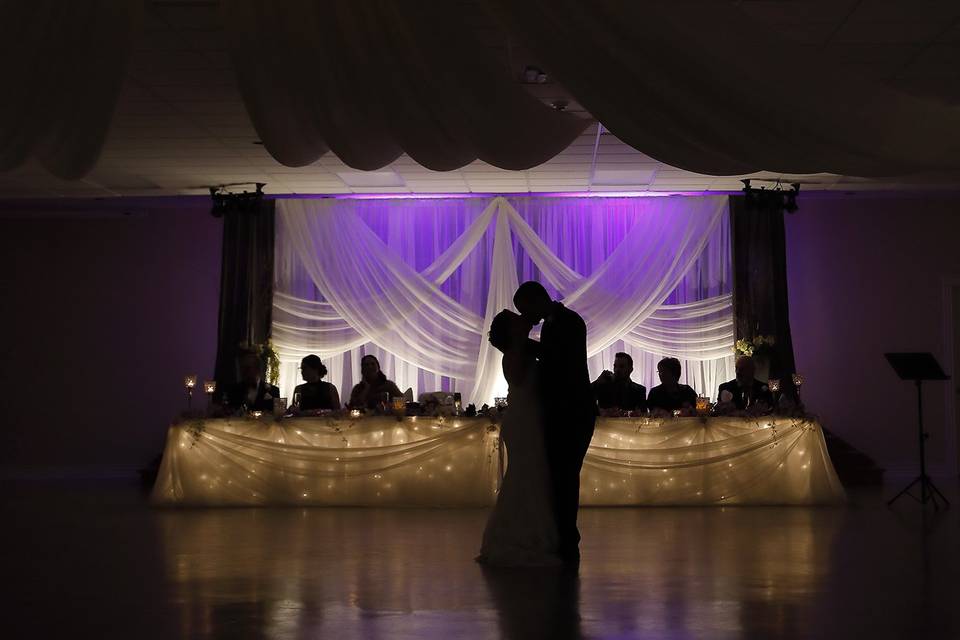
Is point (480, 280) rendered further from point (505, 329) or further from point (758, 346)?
point (505, 329)

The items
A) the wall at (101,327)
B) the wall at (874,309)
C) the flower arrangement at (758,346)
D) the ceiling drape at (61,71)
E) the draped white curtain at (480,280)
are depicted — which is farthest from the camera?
the wall at (101,327)

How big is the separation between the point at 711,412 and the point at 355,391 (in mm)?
3373

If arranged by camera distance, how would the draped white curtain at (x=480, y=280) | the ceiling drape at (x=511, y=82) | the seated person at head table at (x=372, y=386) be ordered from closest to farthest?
the ceiling drape at (x=511, y=82) < the seated person at head table at (x=372, y=386) < the draped white curtain at (x=480, y=280)

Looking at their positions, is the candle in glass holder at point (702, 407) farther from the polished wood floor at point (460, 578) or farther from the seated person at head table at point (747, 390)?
the polished wood floor at point (460, 578)

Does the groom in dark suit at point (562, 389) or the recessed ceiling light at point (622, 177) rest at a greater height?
the recessed ceiling light at point (622, 177)

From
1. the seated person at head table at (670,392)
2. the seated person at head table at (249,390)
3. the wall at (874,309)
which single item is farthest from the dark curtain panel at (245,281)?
the wall at (874,309)

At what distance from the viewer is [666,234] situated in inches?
482

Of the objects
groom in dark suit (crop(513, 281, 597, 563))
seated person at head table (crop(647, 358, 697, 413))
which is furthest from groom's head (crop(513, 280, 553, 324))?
seated person at head table (crop(647, 358, 697, 413))

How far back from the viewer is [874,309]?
1220 cm

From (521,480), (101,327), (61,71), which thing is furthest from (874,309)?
(61,71)

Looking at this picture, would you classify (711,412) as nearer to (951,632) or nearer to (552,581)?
(552,581)

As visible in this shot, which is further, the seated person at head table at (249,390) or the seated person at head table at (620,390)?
the seated person at head table at (620,390)

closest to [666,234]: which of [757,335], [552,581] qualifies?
[757,335]

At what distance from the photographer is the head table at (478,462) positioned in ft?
28.2
